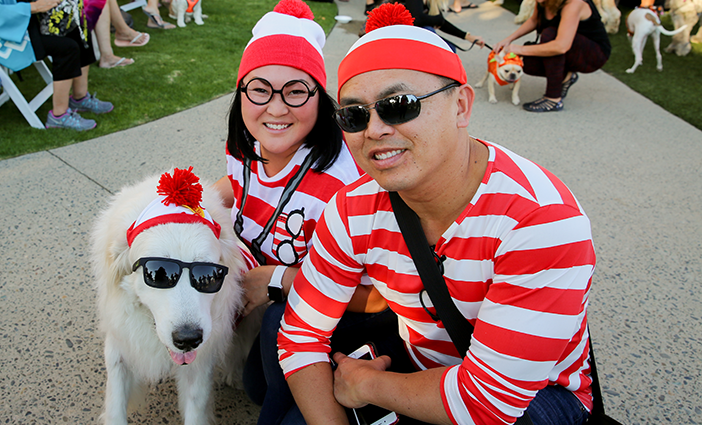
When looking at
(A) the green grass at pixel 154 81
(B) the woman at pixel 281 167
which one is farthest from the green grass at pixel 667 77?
(B) the woman at pixel 281 167

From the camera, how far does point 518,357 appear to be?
4.43ft

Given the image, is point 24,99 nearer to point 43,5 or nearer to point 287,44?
point 43,5

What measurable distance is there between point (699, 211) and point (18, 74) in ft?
27.2

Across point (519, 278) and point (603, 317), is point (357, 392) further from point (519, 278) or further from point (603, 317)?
point (603, 317)

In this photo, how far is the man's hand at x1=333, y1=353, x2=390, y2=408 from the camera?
5.57ft

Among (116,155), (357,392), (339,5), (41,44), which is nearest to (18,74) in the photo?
(41,44)

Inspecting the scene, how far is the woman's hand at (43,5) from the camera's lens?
458cm

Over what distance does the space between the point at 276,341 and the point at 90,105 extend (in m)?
4.94

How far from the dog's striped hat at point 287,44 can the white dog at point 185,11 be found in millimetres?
7711

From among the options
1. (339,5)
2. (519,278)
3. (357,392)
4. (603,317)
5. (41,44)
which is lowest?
(339,5)

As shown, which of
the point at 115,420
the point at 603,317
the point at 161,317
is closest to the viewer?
the point at 161,317

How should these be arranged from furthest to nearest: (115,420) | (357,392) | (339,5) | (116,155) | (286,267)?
(339,5), (116,155), (286,267), (115,420), (357,392)

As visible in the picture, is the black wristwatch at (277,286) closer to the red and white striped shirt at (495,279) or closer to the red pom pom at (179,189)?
the red and white striped shirt at (495,279)

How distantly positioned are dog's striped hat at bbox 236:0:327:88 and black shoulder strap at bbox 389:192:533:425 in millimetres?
984
